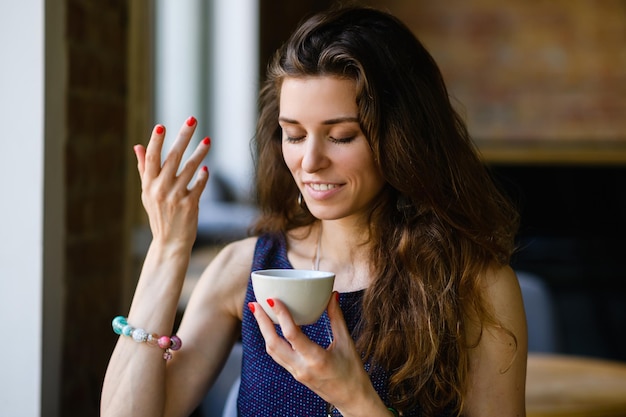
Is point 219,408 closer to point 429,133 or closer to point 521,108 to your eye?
point 429,133

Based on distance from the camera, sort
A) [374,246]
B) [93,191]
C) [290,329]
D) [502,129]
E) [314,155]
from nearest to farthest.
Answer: [290,329] → [314,155] → [374,246] → [93,191] → [502,129]

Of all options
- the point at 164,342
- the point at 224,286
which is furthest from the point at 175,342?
the point at 224,286

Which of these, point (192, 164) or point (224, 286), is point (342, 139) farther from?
point (224, 286)

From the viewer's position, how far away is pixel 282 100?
1.48m

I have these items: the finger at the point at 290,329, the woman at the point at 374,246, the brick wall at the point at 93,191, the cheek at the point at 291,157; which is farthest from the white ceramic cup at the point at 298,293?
the brick wall at the point at 93,191

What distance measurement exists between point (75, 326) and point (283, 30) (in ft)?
17.2

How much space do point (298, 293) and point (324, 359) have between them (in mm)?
108

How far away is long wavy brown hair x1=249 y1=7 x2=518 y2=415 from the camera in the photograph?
145cm

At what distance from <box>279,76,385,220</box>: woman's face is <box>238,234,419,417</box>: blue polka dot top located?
0.76 ft

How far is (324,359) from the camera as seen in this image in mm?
1233

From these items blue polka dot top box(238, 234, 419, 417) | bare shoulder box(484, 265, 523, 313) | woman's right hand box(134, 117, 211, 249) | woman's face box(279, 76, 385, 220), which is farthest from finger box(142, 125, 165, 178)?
bare shoulder box(484, 265, 523, 313)

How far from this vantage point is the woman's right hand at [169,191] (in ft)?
4.83

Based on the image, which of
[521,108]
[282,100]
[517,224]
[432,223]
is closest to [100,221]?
[282,100]

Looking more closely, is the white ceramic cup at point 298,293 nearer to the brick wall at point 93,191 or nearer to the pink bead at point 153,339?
the pink bead at point 153,339
